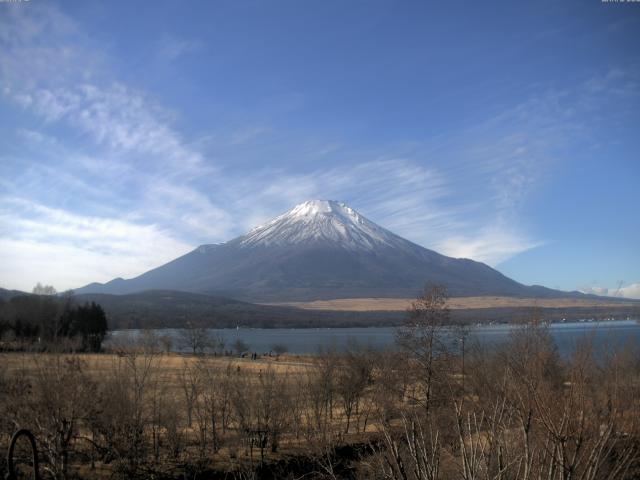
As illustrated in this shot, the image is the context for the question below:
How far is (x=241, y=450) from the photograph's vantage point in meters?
20.5

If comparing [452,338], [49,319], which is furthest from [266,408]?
[49,319]

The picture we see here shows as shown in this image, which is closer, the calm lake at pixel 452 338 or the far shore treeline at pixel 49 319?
the calm lake at pixel 452 338

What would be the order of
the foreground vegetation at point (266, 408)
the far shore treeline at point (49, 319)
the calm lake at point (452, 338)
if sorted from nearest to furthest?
the foreground vegetation at point (266, 408) < the calm lake at point (452, 338) < the far shore treeline at point (49, 319)

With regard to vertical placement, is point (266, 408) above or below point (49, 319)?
below

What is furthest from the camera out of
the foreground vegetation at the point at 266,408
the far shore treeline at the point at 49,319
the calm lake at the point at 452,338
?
the far shore treeline at the point at 49,319

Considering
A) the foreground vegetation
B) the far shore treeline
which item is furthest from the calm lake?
the far shore treeline

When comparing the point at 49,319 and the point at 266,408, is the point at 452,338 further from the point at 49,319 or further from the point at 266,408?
the point at 49,319

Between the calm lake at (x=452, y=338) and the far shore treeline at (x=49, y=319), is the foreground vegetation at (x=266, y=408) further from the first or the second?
the far shore treeline at (x=49, y=319)

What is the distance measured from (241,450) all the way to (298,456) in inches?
90.3

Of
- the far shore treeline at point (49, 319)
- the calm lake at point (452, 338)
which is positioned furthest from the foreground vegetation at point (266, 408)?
the far shore treeline at point (49, 319)

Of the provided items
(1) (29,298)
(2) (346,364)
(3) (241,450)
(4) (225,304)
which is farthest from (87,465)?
(4) (225,304)

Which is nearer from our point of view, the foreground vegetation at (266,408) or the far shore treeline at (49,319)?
the foreground vegetation at (266,408)

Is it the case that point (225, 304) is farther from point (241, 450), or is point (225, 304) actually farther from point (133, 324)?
point (241, 450)

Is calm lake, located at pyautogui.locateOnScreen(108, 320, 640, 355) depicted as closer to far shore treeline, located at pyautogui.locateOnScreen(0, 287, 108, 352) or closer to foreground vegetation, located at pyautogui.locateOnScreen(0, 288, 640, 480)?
foreground vegetation, located at pyautogui.locateOnScreen(0, 288, 640, 480)
